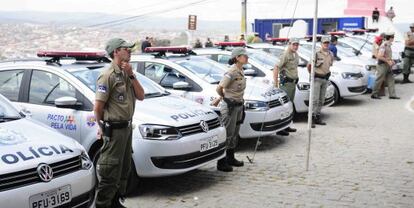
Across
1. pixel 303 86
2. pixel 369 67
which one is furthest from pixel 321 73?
pixel 369 67

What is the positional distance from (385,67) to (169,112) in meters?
8.99

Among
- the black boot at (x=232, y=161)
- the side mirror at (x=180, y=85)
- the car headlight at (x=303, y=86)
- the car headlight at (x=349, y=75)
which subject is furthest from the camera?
the car headlight at (x=349, y=75)

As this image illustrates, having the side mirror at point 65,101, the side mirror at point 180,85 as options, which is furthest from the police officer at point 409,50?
the side mirror at point 65,101

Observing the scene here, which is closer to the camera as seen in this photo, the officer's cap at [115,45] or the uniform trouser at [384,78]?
the officer's cap at [115,45]

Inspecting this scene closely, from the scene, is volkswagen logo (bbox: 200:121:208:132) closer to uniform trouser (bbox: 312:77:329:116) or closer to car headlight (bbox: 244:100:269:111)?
car headlight (bbox: 244:100:269:111)

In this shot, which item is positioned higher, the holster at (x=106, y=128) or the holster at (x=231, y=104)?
the holster at (x=106, y=128)

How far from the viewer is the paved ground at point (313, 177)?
5574 millimetres

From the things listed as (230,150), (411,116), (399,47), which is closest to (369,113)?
(411,116)

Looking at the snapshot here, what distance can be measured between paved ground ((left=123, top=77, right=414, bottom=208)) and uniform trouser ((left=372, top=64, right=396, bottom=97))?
3.90m

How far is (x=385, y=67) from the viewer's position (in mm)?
13281

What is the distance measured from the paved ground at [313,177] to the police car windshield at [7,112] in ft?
4.98

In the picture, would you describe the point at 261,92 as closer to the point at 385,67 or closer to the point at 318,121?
the point at 318,121

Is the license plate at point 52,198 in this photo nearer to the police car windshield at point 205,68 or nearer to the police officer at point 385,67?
the police car windshield at point 205,68

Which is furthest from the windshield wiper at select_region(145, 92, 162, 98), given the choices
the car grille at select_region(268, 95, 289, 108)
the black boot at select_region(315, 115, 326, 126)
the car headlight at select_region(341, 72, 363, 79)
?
the car headlight at select_region(341, 72, 363, 79)
